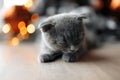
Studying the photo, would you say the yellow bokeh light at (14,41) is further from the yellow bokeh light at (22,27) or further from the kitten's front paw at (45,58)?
the kitten's front paw at (45,58)

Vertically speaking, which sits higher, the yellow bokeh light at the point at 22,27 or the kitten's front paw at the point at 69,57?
the yellow bokeh light at the point at 22,27

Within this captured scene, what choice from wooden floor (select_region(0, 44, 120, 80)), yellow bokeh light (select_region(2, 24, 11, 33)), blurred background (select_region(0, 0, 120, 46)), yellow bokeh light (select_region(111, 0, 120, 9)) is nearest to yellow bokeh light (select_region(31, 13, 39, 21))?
blurred background (select_region(0, 0, 120, 46))

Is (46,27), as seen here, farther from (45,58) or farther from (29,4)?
(29,4)

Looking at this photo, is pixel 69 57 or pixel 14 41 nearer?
pixel 69 57

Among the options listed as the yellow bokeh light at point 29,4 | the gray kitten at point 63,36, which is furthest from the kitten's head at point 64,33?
the yellow bokeh light at point 29,4

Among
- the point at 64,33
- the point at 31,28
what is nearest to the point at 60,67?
the point at 64,33

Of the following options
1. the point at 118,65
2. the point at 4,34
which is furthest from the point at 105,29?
the point at 4,34

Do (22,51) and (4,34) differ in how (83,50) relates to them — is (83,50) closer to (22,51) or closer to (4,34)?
(22,51)
